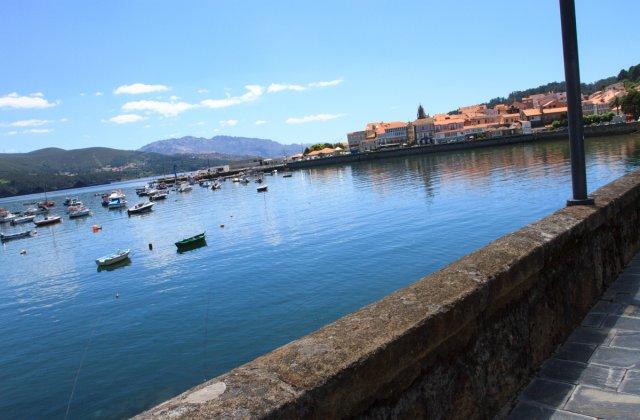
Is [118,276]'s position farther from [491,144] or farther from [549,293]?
[491,144]

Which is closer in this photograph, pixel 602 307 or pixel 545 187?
pixel 602 307

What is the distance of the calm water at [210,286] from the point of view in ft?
53.6

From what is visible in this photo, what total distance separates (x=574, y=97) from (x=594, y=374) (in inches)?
113

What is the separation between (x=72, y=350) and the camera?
64.3 ft

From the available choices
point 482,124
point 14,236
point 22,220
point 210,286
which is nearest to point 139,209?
point 14,236

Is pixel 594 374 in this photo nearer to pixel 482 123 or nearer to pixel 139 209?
pixel 139 209

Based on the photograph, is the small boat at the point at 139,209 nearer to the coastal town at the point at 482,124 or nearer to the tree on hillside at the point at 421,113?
the coastal town at the point at 482,124

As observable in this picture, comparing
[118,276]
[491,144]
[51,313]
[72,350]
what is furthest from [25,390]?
[491,144]

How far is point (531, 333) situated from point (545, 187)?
1895 inches

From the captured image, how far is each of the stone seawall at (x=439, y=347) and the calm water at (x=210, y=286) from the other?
12744 mm

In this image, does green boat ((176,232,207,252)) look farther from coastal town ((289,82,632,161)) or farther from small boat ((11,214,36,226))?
coastal town ((289,82,632,161))

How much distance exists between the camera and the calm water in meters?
16.3

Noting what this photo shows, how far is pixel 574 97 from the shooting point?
16.4 ft

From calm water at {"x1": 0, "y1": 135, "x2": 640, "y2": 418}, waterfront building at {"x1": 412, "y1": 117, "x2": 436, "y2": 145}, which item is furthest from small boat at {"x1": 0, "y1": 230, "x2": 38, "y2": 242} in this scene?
waterfront building at {"x1": 412, "y1": 117, "x2": 436, "y2": 145}
